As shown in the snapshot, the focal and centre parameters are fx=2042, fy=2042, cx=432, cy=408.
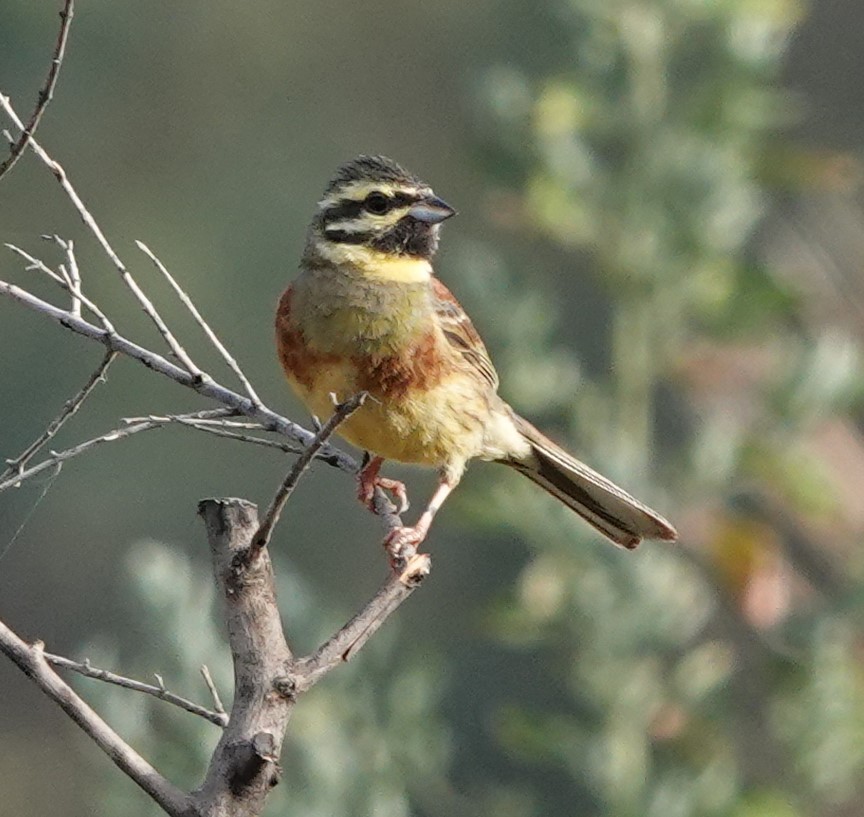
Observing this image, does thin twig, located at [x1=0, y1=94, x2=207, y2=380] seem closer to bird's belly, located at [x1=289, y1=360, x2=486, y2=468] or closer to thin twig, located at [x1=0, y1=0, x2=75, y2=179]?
thin twig, located at [x1=0, y1=0, x2=75, y2=179]

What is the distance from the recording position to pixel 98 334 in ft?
9.21

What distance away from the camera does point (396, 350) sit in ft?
12.0

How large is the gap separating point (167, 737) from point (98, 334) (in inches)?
97.4

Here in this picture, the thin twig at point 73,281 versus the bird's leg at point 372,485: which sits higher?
the bird's leg at point 372,485

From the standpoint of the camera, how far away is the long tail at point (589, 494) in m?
3.94

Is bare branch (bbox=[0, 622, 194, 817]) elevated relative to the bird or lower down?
lower down

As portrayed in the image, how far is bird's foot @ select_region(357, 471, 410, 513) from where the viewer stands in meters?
3.72

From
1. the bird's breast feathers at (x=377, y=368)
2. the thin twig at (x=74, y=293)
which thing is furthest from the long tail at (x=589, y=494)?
the thin twig at (x=74, y=293)

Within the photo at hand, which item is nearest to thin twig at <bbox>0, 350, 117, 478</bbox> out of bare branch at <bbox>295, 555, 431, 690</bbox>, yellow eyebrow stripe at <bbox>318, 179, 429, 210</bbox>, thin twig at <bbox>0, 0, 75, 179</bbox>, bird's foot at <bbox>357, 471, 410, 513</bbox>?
thin twig at <bbox>0, 0, 75, 179</bbox>

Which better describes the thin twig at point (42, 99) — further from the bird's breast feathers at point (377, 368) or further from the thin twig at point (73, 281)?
the bird's breast feathers at point (377, 368)

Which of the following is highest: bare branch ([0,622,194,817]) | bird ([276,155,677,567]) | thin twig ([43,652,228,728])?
bird ([276,155,677,567])

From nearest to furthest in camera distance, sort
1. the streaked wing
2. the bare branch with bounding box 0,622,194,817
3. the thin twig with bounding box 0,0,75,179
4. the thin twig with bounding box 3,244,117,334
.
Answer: the bare branch with bounding box 0,622,194,817 < the thin twig with bounding box 0,0,75,179 < the thin twig with bounding box 3,244,117,334 < the streaked wing

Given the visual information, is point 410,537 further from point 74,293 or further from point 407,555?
point 74,293

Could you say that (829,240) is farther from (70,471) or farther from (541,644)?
(70,471)
